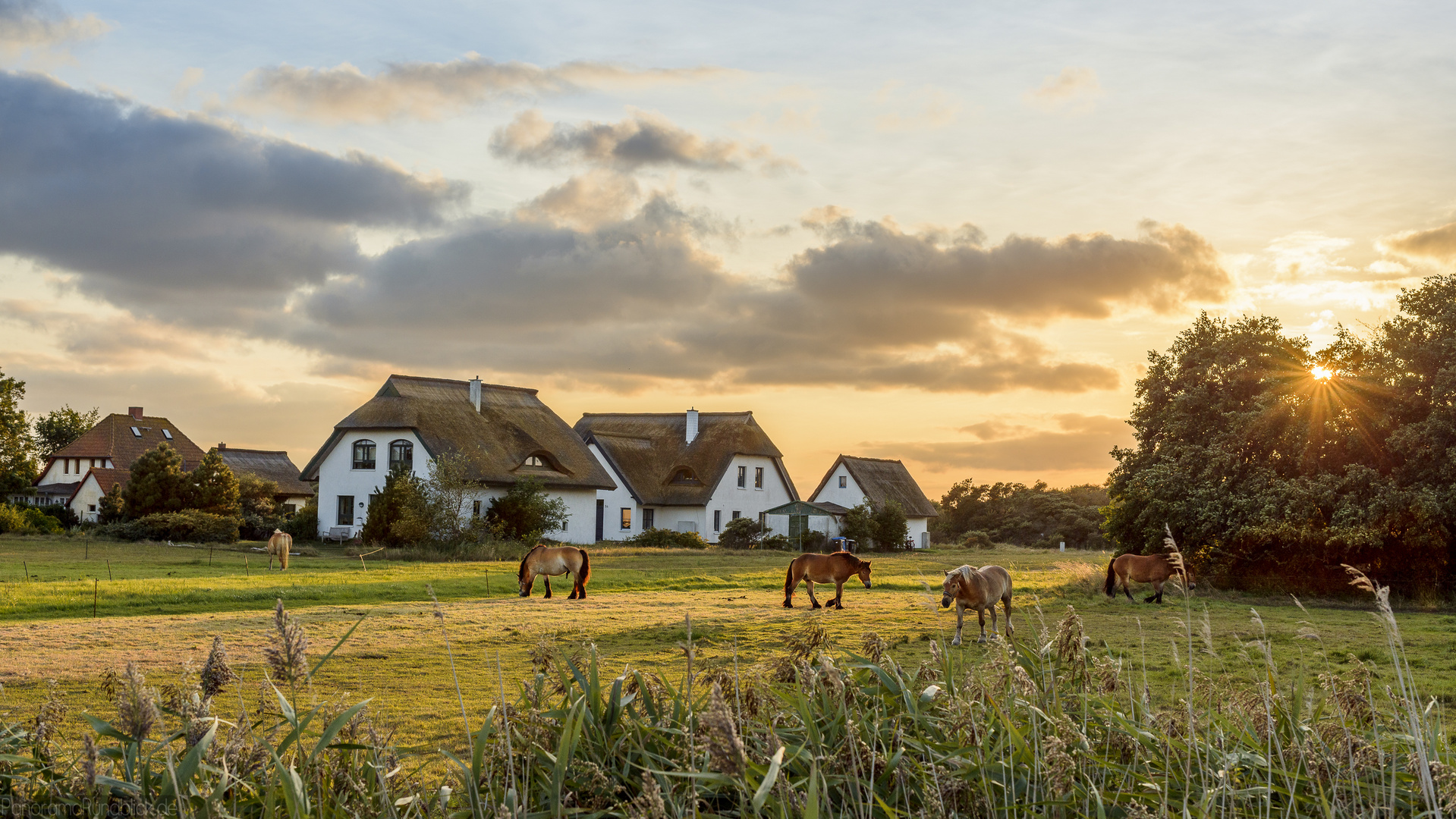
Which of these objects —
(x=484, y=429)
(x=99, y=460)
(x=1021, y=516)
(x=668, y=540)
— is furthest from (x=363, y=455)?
(x=1021, y=516)

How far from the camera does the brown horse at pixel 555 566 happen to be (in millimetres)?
23688

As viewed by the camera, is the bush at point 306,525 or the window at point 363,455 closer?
the window at point 363,455

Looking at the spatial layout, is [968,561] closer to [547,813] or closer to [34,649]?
[34,649]

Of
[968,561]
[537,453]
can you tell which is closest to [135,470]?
[537,453]

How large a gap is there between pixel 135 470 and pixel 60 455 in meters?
28.6

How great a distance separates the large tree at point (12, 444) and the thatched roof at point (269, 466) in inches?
543

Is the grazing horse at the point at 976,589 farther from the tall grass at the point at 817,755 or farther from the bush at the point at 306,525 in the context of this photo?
the bush at the point at 306,525

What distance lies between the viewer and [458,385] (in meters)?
54.8

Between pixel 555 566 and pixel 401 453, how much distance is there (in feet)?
94.7

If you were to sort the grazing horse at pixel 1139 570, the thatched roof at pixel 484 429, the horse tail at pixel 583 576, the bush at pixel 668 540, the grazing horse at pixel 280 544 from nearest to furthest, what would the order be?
the grazing horse at pixel 1139 570 → the horse tail at pixel 583 576 → the grazing horse at pixel 280 544 → the thatched roof at pixel 484 429 → the bush at pixel 668 540

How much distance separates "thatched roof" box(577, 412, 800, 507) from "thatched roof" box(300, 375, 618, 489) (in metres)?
3.82

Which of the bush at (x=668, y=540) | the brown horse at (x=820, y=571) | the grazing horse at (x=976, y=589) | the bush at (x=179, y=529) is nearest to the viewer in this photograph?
the grazing horse at (x=976, y=589)

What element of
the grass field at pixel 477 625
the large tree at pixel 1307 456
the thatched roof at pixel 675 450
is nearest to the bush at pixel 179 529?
the grass field at pixel 477 625

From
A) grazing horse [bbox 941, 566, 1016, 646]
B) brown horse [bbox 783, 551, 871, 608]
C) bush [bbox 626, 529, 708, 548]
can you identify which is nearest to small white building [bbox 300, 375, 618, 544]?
bush [bbox 626, 529, 708, 548]
